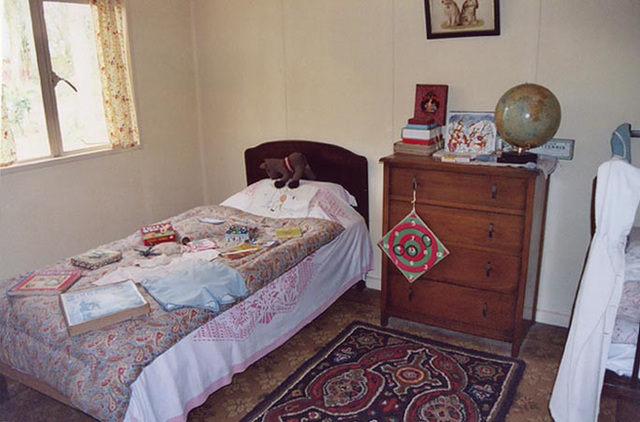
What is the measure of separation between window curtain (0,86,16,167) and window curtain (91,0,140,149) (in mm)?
682

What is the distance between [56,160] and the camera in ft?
11.2

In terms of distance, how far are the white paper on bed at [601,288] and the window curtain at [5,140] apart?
3137mm

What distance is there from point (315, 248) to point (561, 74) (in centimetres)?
167

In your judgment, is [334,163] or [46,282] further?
[334,163]

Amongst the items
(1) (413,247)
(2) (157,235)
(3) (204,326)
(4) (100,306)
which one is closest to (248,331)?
(3) (204,326)

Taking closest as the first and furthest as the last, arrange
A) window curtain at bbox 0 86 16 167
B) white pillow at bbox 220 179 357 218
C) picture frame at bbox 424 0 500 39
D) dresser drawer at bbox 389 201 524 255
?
1. dresser drawer at bbox 389 201 524 255
2. picture frame at bbox 424 0 500 39
3. window curtain at bbox 0 86 16 167
4. white pillow at bbox 220 179 357 218

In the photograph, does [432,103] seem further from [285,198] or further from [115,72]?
[115,72]

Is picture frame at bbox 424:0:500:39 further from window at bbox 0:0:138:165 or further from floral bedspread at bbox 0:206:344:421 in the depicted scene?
window at bbox 0:0:138:165

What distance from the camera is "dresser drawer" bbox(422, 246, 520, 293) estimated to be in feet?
9.19

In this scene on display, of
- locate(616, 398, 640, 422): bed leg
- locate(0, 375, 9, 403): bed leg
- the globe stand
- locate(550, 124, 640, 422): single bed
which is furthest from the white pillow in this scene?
locate(616, 398, 640, 422): bed leg

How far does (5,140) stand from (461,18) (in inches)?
110

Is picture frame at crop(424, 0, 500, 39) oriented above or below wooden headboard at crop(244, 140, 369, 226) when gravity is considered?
above

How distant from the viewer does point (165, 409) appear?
6.75 ft

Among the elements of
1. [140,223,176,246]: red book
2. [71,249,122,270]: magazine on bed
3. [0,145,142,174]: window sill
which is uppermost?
[0,145,142,174]: window sill
